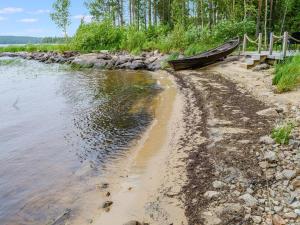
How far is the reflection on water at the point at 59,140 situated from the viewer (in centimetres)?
485

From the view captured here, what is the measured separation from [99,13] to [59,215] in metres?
47.6

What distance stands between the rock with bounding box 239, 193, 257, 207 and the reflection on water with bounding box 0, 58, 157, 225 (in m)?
2.26

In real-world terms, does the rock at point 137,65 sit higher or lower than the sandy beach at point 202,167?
higher

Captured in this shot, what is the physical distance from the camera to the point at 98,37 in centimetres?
3531

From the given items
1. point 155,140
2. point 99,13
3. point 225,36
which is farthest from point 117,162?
point 99,13

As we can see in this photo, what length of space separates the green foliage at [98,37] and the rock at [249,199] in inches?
1214

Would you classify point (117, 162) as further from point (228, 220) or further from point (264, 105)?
point (264, 105)

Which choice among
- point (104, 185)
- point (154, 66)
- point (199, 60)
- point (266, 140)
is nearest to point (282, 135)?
point (266, 140)

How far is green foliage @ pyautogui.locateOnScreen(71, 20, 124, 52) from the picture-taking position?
1350 inches

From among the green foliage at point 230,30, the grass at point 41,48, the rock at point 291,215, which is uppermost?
the green foliage at point 230,30

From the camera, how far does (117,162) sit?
6.13 metres

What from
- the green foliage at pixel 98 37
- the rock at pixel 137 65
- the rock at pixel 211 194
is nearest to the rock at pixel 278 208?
the rock at pixel 211 194

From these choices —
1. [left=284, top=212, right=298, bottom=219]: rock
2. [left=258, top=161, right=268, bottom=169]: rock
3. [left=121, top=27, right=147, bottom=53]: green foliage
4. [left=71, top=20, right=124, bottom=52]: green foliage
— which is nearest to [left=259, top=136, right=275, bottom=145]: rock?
[left=258, top=161, right=268, bottom=169]: rock

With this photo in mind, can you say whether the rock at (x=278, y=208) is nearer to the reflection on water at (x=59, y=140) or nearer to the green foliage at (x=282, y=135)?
the green foliage at (x=282, y=135)
